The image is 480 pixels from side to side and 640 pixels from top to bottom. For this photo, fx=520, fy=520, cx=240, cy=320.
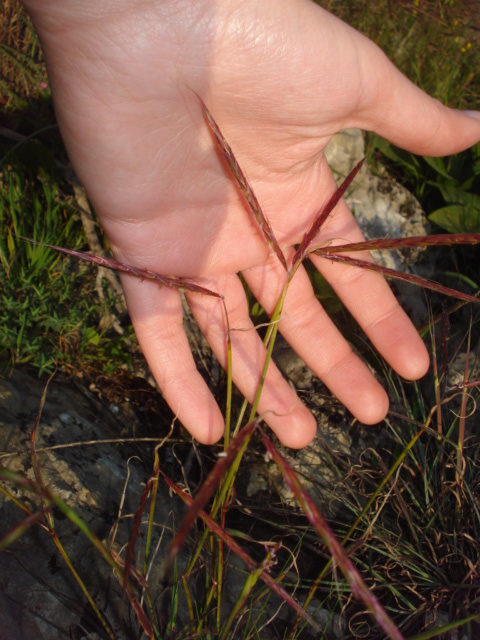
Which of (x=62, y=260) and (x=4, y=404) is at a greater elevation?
(x=62, y=260)

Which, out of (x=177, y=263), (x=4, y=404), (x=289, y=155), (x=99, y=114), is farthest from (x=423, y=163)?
(x=4, y=404)

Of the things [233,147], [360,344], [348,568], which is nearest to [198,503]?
[348,568]

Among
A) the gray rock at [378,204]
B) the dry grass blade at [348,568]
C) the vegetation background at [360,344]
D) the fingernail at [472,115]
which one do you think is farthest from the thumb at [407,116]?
the dry grass blade at [348,568]

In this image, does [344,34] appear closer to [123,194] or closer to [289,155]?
[289,155]

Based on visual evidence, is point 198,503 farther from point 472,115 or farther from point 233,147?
point 472,115

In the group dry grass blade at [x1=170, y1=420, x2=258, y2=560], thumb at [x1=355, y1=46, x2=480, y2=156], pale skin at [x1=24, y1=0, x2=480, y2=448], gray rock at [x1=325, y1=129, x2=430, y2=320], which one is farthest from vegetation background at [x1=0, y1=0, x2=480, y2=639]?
thumb at [x1=355, y1=46, x2=480, y2=156]

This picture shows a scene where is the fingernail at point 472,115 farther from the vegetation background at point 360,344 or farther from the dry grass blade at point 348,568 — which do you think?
the dry grass blade at point 348,568

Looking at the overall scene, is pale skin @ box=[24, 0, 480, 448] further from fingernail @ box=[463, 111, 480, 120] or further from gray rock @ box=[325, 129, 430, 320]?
gray rock @ box=[325, 129, 430, 320]

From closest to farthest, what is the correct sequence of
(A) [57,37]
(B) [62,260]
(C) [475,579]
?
(C) [475,579] → (A) [57,37] → (B) [62,260]
